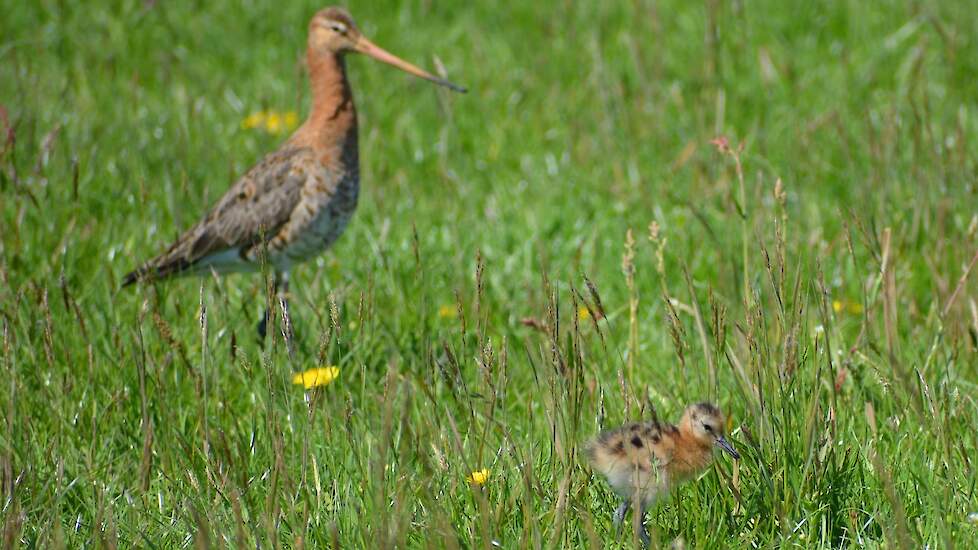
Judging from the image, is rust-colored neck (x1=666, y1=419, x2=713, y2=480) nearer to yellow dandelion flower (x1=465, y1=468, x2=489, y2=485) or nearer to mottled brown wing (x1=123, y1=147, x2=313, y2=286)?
yellow dandelion flower (x1=465, y1=468, x2=489, y2=485)

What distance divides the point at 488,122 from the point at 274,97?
1224 millimetres

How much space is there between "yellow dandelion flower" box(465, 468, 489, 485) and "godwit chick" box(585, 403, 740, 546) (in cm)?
25

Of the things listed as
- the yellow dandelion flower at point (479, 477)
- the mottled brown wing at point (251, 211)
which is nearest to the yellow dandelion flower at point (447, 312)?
the mottled brown wing at point (251, 211)

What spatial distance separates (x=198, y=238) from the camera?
17.4 ft

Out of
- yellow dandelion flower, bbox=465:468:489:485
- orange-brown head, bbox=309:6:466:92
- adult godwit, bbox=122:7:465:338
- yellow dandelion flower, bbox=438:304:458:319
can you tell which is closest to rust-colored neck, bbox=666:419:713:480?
yellow dandelion flower, bbox=465:468:489:485

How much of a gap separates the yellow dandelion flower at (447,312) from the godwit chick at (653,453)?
1.78 meters

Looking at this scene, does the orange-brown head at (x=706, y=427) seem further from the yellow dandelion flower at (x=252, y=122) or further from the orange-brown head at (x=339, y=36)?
the yellow dandelion flower at (x=252, y=122)

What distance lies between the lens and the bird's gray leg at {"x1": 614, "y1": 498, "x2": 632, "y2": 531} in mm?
3227

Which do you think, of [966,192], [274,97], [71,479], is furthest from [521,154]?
[71,479]

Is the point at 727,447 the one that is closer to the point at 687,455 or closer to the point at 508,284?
the point at 687,455

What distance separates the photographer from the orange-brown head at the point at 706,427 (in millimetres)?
3316

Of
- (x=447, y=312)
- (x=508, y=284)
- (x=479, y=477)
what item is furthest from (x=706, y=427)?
(x=508, y=284)

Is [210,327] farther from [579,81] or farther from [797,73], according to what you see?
[797,73]

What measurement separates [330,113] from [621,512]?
2767 mm
